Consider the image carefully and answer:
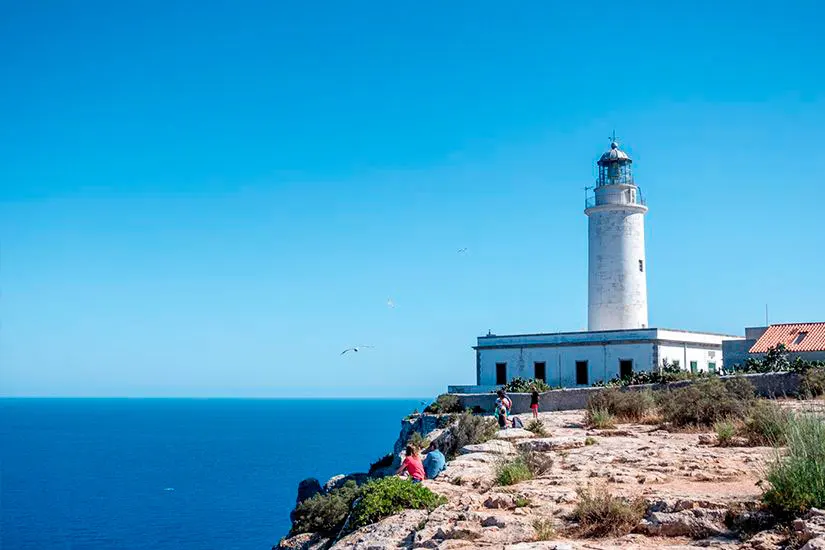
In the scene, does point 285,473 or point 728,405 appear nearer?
point 728,405

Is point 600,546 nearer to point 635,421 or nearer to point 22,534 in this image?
point 635,421

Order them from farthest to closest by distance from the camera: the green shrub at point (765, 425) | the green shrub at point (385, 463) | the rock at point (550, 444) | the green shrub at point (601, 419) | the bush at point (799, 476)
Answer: the green shrub at point (385, 463) < the green shrub at point (601, 419) < the rock at point (550, 444) < the green shrub at point (765, 425) < the bush at point (799, 476)

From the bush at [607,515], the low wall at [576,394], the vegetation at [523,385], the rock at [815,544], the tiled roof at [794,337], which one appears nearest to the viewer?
the rock at [815,544]

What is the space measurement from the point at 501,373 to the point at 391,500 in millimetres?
26740

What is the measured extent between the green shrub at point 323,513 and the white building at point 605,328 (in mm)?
14810

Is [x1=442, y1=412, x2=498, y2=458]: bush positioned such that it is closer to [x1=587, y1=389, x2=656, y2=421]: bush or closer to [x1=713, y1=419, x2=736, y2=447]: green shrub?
[x1=587, y1=389, x2=656, y2=421]: bush

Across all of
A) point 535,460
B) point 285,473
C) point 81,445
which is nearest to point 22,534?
point 285,473

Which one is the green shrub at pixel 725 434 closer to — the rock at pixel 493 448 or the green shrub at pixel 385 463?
the rock at pixel 493 448

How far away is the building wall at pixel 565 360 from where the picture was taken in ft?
113

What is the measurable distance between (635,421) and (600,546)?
475 inches

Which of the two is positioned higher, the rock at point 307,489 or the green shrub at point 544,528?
the green shrub at point 544,528

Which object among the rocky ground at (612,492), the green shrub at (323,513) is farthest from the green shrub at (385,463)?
the rocky ground at (612,492)

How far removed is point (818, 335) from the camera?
105 ft

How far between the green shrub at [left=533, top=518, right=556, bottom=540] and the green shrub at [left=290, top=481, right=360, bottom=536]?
29.8 feet
